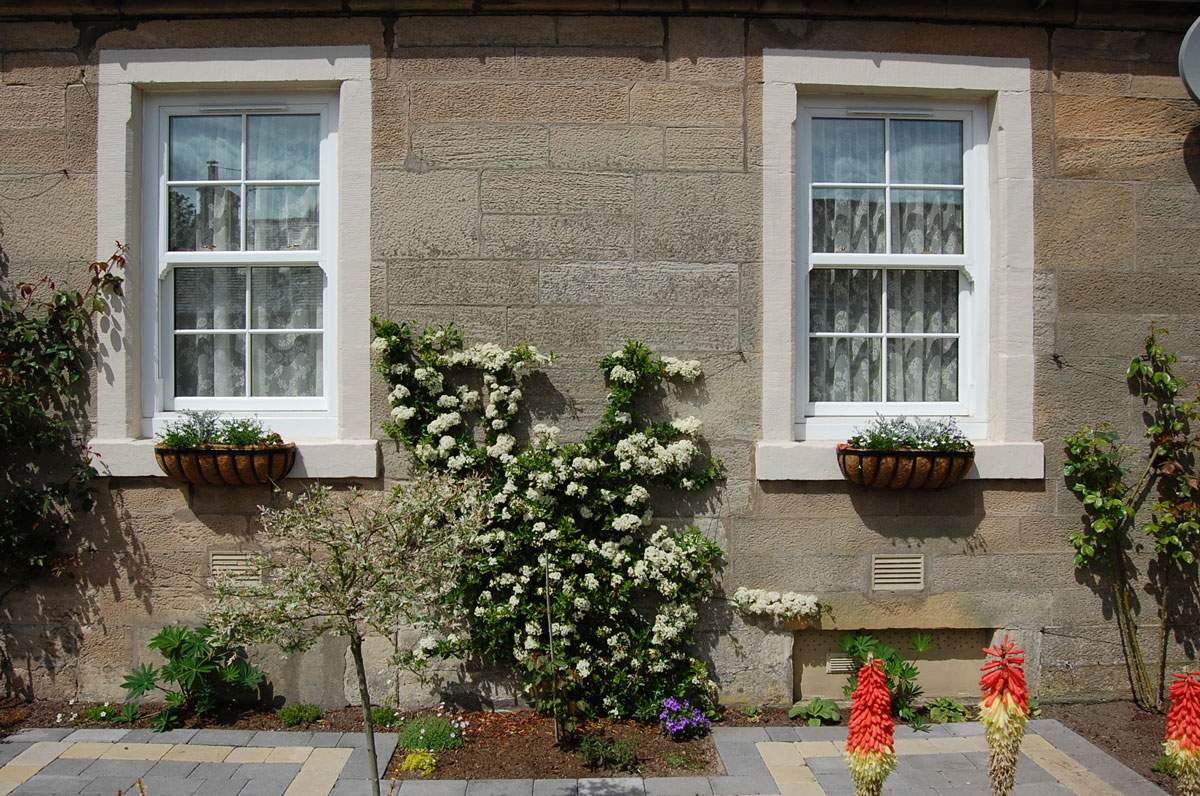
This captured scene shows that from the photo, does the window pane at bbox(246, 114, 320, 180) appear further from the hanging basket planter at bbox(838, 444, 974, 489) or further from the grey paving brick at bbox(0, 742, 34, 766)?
the hanging basket planter at bbox(838, 444, 974, 489)

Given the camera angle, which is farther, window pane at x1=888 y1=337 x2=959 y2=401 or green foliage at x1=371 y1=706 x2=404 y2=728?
window pane at x1=888 y1=337 x2=959 y2=401

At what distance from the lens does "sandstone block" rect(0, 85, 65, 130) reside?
14.6 ft

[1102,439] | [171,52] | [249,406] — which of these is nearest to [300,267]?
[249,406]

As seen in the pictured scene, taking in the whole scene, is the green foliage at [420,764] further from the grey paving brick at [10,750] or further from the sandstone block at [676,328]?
the sandstone block at [676,328]

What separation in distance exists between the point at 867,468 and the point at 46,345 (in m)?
4.40

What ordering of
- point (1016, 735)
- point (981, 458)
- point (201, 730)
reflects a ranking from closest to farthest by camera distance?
point (1016, 735) → point (201, 730) → point (981, 458)

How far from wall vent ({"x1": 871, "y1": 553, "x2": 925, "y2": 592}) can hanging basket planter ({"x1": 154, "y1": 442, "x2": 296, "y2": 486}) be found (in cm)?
318

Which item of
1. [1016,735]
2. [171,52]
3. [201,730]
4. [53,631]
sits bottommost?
[201,730]

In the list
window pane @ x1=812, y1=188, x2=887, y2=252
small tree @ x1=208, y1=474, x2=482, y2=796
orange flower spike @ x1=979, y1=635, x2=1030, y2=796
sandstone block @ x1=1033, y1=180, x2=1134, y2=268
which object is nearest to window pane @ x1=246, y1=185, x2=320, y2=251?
small tree @ x1=208, y1=474, x2=482, y2=796

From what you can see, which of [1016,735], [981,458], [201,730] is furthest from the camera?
[981,458]

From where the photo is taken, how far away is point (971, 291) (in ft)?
15.2

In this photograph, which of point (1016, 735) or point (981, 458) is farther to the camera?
point (981, 458)

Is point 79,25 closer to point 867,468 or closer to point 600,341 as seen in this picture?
point 600,341

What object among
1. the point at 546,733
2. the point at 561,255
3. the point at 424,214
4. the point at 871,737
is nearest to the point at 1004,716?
the point at 871,737
